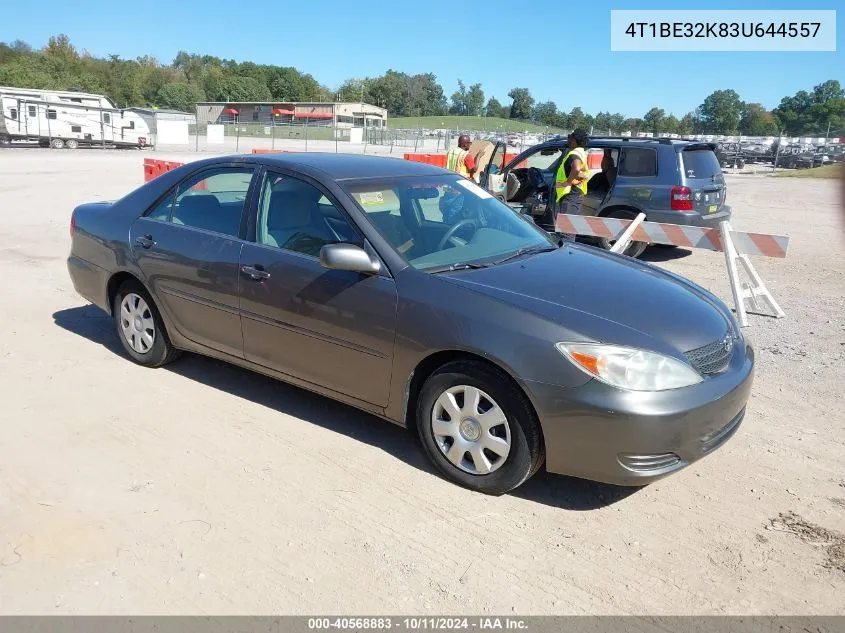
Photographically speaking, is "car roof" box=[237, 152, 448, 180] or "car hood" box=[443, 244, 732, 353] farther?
"car roof" box=[237, 152, 448, 180]

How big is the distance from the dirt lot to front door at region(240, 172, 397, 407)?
0.43 metres

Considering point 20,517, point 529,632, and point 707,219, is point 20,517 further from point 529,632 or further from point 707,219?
point 707,219

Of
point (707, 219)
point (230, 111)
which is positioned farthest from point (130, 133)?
point (230, 111)

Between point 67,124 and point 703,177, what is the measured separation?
33699 mm

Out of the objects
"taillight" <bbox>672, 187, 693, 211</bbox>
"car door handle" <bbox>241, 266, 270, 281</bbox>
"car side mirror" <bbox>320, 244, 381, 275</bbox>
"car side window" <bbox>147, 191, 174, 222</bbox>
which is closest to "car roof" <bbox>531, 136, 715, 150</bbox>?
"taillight" <bbox>672, 187, 693, 211</bbox>

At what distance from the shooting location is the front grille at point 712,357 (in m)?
3.50

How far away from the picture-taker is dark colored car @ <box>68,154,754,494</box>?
3346 mm

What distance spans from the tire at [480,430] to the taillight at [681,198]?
23.2 feet

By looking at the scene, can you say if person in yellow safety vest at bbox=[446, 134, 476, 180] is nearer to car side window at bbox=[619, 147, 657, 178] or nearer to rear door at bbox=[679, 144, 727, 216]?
car side window at bbox=[619, 147, 657, 178]

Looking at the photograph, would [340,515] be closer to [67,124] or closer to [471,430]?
[471,430]

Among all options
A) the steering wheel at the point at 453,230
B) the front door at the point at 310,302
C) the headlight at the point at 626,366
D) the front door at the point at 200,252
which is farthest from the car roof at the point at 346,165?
the headlight at the point at 626,366

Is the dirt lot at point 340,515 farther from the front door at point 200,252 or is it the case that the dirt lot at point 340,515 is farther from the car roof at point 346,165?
the car roof at point 346,165

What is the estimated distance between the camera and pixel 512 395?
3467 millimetres

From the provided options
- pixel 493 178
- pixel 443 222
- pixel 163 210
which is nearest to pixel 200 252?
pixel 163 210
